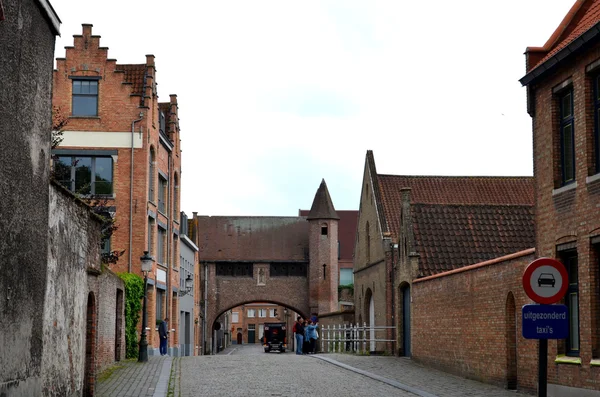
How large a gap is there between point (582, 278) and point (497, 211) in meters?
13.6

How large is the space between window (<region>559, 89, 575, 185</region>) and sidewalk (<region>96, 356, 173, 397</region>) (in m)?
8.62

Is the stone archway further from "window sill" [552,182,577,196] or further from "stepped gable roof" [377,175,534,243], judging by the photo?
"stepped gable roof" [377,175,534,243]

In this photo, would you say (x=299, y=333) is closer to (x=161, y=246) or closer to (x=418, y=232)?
(x=161, y=246)

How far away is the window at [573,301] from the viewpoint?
55.6ft

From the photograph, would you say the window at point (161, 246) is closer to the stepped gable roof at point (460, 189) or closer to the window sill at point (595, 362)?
the stepped gable roof at point (460, 189)

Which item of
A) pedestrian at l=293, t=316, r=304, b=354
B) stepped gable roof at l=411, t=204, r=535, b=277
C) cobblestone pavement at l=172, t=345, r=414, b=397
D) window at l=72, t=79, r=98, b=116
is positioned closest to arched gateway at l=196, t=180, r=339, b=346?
pedestrian at l=293, t=316, r=304, b=354

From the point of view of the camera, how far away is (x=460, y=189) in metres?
46.0

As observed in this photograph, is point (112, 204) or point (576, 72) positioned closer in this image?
point (576, 72)

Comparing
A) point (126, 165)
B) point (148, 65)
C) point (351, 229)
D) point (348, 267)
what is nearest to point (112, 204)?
point (126, 165)

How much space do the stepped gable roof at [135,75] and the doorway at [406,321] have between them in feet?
51.2

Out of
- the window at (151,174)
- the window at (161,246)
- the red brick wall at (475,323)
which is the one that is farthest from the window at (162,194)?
the red brick wall at (475,323)

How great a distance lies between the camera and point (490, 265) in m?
20.8

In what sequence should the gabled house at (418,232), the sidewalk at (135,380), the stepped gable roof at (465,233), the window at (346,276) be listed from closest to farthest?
the sidewalk at (135,380) → the stepped gable roof at (465,233) → the gabled house at (418,232) → the window at (346,276)

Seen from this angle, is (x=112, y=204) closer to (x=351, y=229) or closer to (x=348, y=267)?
(x=348, y=267)
